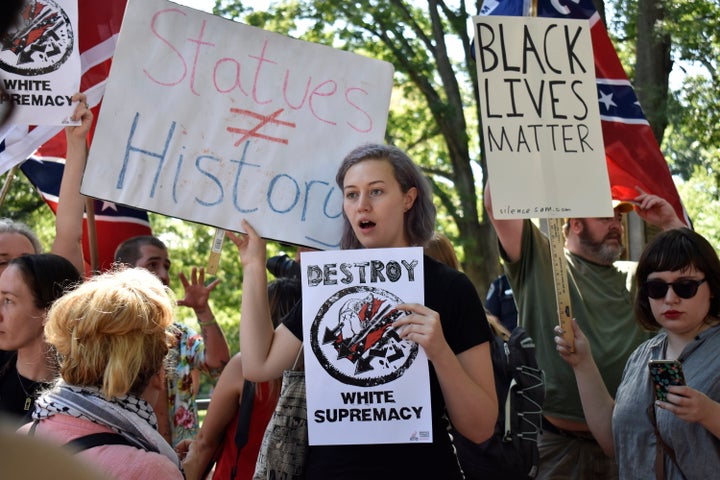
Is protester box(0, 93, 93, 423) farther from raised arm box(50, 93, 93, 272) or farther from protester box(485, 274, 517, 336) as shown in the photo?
protester box(485, 274, 517, 336)

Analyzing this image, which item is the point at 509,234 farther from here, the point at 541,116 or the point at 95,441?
the point at 95,441

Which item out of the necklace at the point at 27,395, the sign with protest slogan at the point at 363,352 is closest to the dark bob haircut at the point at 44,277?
the necklace at the point at 27,395

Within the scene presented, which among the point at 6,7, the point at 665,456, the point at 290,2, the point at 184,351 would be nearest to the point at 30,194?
the point at 290,2

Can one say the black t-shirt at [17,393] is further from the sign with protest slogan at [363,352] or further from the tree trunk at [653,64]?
the tree trunk at [653,64]

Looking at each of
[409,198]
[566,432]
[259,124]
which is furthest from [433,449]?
[566,432]

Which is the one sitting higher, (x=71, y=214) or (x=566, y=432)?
(x=71, y=214)

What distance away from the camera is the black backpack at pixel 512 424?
3633 millimetres

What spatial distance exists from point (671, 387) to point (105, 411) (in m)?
2.00

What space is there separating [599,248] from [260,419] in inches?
80.7

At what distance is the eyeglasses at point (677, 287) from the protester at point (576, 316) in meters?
0.82

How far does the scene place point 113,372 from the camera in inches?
102

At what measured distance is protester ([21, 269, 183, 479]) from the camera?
2.47 metres

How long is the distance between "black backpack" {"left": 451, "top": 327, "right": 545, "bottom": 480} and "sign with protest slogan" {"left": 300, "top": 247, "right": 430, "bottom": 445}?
0.58 metres

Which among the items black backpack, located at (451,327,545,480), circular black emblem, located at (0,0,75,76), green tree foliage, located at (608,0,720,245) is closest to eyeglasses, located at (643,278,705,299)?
black backpack, located at (451,327,545,480)
